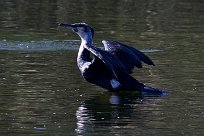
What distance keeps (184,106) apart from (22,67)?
11.7 ft

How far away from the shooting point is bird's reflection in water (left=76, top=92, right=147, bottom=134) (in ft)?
35.3

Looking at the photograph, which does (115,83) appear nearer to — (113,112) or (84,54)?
(84,54)

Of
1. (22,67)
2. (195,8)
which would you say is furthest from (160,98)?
(195,8)

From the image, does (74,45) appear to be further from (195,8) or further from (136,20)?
(195,8)

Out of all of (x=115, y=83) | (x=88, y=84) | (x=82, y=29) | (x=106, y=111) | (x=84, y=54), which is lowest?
(x=88, y=84)

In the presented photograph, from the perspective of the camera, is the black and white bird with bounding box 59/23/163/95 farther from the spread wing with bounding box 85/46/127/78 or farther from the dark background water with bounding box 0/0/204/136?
the dark background water with bounding box 0/0/204/136

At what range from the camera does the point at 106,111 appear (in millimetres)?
11703

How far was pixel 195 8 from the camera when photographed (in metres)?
24.6

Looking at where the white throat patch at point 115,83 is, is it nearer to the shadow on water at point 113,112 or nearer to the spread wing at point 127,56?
the shadow on water at point 113,112

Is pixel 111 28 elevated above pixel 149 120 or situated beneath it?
situated beneath

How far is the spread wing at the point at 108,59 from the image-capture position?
12258mm

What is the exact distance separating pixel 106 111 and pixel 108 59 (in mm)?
922

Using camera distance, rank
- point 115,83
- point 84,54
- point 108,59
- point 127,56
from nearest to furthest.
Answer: point 108,59, point 115,83, point 84,54, point 127,56

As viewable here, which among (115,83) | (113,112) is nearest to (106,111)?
(113,112)
